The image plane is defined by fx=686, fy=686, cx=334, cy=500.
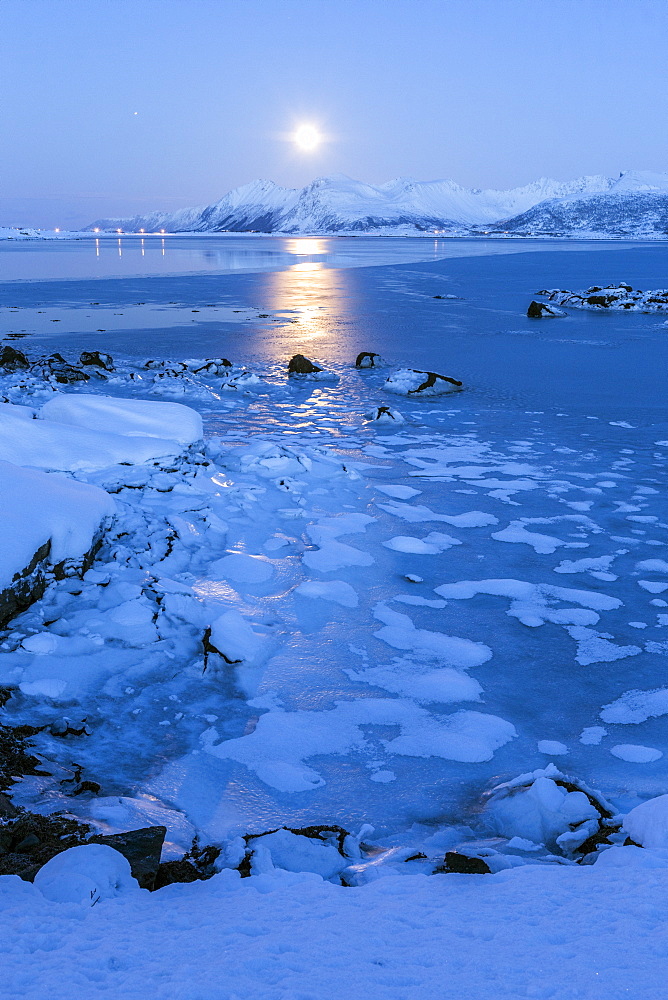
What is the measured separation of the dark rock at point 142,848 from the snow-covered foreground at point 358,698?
103 mm

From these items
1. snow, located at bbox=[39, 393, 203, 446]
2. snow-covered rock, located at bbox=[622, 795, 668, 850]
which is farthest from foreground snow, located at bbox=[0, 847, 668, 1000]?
snow, located at bbox=[39, 393, 203, 446]

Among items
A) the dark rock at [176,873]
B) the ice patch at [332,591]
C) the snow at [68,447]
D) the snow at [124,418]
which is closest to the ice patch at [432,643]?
the ice patch at [332,591]

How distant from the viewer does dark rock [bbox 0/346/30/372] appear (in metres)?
11.8

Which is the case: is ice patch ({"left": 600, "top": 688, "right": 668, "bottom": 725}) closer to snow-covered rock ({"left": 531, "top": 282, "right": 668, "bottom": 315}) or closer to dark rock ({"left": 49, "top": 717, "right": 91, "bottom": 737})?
dark rock ({"left": 49, "top": 717, "right": 91, "bottom": 737})

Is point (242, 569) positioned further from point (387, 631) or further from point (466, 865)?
point (466, 865)

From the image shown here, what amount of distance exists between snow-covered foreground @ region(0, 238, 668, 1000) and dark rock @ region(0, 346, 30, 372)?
545 cm

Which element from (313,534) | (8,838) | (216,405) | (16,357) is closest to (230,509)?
(313,534)

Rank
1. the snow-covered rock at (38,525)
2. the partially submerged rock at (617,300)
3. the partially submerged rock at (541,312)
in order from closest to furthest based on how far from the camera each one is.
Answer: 1. the snow-covered rock at (38,525)
2. the partially submerged rock at (541,312)
3. the partially submerged rock at (617,300)

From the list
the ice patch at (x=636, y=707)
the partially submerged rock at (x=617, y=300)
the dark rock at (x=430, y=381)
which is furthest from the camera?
the partially submerged rock at (x=617, y=300)

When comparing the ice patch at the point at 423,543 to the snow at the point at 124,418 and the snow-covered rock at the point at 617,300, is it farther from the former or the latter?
the snow-covered rock at the point at 617,300

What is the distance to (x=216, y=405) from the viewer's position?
34.4ft

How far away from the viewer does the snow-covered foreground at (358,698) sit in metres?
1.83

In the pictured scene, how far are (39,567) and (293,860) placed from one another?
258cm

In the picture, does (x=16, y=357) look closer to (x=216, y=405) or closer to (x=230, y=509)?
(x=216, y=405)
